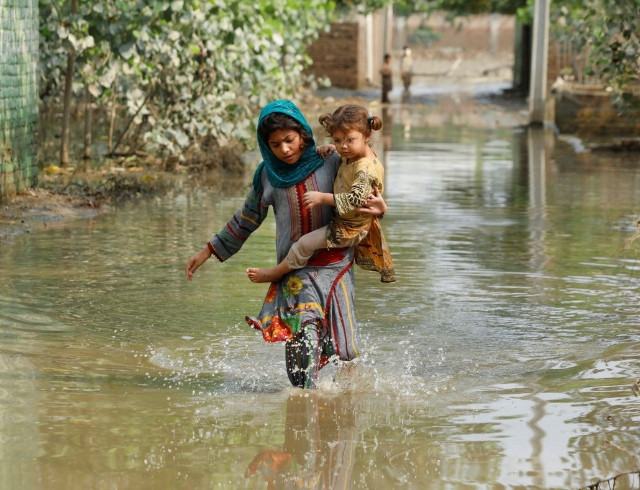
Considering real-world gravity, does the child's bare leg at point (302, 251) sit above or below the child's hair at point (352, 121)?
below

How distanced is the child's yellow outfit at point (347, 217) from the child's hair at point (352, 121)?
155mm

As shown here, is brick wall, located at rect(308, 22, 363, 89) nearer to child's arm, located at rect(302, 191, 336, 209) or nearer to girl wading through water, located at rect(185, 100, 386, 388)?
girl wading through water, located at rect(185, 100, 386, 388)

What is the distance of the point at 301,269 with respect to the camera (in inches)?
231

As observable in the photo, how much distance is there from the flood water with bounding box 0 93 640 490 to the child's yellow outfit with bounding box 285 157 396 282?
0.67 m

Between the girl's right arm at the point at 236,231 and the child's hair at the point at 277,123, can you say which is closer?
the child's hair at the point at 277,123

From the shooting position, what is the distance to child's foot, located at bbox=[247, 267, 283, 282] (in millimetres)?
5836

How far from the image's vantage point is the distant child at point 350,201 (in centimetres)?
555

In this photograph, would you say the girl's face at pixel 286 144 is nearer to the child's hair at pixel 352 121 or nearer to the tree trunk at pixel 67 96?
the child's hair at pixel 352 121

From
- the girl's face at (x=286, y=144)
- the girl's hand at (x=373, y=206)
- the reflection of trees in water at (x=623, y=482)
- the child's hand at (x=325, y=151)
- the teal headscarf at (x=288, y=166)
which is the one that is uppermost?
the girl's face at (x=286, y=144)

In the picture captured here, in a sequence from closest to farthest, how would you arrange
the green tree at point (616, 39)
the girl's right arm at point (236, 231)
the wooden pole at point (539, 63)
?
the girl's right arm at point (236, 231), the green tree at point (616, 39), the wooden pole at point (539, 63)

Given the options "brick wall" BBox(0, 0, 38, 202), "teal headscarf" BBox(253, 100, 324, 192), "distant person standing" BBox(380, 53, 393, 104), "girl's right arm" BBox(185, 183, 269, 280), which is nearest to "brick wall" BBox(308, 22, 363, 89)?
"distant person standing" BBox(380, 53, 393, 104)

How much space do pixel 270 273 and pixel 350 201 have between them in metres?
0.54

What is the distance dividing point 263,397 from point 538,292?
3.10 metres

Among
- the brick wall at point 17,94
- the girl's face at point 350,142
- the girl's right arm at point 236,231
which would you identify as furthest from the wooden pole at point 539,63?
the girl's face at point 350,142
